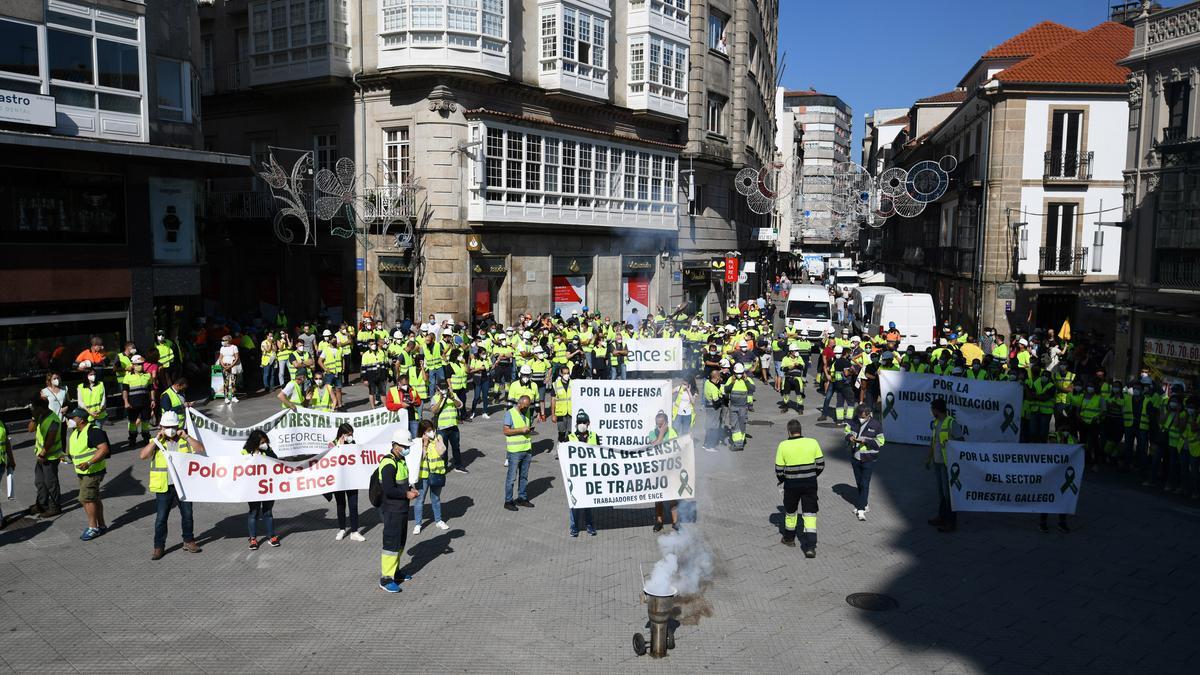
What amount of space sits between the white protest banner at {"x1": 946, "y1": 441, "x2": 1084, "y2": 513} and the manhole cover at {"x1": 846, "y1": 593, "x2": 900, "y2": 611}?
3.42 m

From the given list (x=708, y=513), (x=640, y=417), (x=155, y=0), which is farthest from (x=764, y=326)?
(x=155, y=0)

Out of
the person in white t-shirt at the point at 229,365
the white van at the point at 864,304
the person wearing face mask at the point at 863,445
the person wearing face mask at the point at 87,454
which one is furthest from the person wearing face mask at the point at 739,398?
the white van at the point at 864,304

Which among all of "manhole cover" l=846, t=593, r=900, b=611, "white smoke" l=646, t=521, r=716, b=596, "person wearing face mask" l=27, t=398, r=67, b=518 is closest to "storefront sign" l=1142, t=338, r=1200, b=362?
"white smoke" l=646, t=521, r=716, b=596

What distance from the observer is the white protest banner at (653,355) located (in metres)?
25.5

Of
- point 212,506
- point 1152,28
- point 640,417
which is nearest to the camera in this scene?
point 212,506

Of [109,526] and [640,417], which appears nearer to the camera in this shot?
[109,526]

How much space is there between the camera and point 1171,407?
15.9 metres

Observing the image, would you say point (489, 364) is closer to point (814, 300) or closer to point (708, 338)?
point (708, 338)

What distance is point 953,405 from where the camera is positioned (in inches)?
746

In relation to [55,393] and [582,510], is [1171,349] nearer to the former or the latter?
[582,510]

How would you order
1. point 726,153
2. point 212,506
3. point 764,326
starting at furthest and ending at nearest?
point 726,153 < point 764,326 < point 212,506

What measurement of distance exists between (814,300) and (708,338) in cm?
1243

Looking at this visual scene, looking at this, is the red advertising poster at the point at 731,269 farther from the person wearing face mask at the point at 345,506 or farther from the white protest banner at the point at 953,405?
the person wearing face mask at the point at 345,506

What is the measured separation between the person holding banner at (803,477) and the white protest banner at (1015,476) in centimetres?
260
